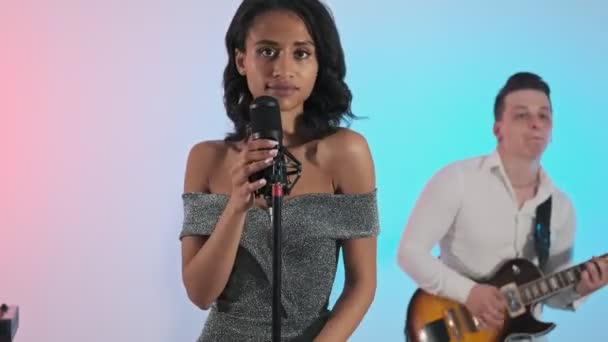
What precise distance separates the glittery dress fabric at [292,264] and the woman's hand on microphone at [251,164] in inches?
8.4

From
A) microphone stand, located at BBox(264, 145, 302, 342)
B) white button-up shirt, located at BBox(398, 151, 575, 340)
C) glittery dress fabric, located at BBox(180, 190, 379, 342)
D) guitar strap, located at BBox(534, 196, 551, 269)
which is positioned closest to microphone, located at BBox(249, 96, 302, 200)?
microphone stand, located at BBox(264, 145, 302, 342)

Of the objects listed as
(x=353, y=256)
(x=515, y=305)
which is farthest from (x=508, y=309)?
(x=353, y=256)

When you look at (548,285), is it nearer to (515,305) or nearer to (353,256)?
(515,305)

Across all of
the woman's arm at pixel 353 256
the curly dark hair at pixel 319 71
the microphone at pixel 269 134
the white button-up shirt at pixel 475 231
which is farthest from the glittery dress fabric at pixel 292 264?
the white button-up shirt at pixel 475 231

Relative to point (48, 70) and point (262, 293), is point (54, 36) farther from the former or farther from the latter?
point (262, 293)

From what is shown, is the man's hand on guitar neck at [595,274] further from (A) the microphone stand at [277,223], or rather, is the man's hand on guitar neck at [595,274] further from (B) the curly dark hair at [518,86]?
(A) the microphone stand at [277,223]

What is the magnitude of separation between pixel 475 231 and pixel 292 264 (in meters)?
1.14

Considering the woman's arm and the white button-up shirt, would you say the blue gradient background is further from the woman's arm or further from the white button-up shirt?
the woman's arm

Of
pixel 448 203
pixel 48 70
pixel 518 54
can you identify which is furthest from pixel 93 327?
pixel 518 54

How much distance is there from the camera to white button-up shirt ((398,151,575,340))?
8.52ft

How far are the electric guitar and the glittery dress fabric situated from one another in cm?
106

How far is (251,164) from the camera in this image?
1324mm

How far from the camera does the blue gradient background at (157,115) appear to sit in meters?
2.71

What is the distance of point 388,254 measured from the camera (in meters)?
2.66
